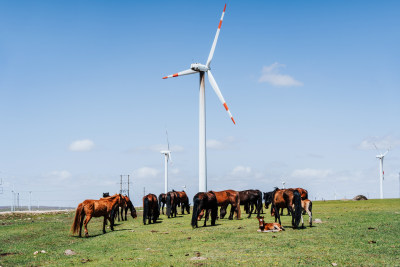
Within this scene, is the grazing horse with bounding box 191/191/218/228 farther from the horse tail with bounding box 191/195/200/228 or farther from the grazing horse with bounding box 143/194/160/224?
the grazing horse with bounding box 143/194/160/224

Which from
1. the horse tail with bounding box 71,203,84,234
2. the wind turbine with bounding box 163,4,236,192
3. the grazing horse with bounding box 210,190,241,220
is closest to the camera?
the horse tail with bounding box 71,203,84,234

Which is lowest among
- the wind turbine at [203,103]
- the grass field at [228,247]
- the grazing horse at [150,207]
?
the grass field at [228,247]

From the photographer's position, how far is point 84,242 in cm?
1984

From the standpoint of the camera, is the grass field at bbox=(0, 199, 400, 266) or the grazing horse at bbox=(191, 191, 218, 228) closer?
the grass field at bbox=(0, 199, 400, 266)

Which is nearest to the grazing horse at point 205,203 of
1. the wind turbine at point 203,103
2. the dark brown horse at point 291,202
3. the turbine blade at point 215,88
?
the dark brown horse at point 291,202

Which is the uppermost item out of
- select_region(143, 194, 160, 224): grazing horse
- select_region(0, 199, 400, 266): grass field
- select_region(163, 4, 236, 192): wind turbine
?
select_region(163, 4, 236, 192): wind turbine

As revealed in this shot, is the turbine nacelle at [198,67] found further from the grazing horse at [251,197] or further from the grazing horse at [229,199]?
the grazing horse at [229,199]

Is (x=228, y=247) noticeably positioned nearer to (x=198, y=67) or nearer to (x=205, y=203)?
(x=205, y=203)

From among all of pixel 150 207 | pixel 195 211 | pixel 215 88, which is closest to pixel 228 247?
pixel 195 211

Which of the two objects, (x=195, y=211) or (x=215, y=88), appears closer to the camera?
(x=195, y=211)

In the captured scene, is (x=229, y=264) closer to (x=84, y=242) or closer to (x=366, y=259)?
(x=366, y=259)

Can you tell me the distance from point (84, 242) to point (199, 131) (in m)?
21.3

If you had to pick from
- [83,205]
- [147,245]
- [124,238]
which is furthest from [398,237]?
[83,205]

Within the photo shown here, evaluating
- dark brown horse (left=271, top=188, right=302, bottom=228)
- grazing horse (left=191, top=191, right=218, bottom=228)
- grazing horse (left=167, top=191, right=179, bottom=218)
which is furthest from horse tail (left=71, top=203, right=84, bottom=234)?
grazing horse (left=167, top=191, right=179, bottom=218)
